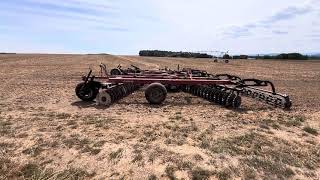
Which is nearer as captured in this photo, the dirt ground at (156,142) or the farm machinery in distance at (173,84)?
the dirt ground at (156,142)

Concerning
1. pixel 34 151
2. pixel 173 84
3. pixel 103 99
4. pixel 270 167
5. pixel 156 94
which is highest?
pixel 173 84

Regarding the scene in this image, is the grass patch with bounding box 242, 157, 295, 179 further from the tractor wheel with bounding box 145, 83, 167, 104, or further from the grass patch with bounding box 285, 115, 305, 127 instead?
the tractor wheel with bounding box 145, 83, 167, 104

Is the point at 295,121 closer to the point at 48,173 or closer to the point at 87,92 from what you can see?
the point at 48,173

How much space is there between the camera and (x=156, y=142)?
8.29 m

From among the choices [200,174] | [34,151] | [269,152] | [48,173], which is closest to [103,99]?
[34,151]

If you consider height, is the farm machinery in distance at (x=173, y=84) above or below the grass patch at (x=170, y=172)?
above

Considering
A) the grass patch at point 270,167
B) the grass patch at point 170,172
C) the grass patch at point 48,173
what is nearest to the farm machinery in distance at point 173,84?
the grass patch at point 270,167

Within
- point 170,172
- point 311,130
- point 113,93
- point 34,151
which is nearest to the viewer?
point 170,172

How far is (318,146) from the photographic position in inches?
329

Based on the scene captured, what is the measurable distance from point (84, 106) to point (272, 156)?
6.82m

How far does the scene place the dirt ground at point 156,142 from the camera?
22.4ft

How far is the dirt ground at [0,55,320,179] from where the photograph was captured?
22.4 ft

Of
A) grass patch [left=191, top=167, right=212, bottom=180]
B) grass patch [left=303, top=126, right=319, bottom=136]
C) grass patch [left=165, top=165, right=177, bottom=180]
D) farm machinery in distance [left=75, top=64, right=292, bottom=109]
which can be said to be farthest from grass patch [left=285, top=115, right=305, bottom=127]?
grass patch [left=165, top=165, right=177, bottom=180]

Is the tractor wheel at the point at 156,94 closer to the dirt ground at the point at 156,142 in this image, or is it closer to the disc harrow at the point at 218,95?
the dirt ground at the point at 156,142
